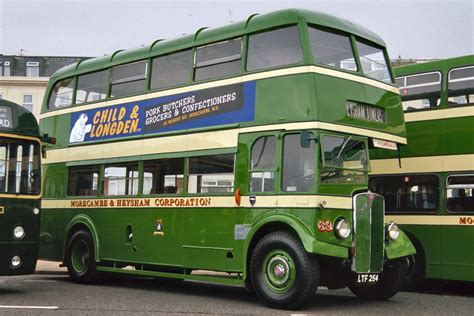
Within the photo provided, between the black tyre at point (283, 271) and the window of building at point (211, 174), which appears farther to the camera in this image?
the window of building at point (211, 174)

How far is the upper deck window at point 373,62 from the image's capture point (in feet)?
37.9

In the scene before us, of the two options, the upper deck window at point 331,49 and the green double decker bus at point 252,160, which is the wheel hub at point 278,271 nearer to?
the green double decker bus at point 252,160

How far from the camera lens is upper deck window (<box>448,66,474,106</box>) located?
42.9 feet

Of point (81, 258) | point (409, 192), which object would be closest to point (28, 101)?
point (81, 258)

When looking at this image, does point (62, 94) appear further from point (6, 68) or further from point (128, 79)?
point (6, 68)

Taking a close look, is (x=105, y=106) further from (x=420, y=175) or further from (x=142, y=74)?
(x=420, y=175)

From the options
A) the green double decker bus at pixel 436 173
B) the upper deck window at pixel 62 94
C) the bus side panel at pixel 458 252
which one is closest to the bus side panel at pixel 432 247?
the green double decker bus at pixel 436 173

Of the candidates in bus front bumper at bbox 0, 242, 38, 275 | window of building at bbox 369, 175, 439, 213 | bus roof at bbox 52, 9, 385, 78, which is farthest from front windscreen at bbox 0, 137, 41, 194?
window of building at bbox 369, 175, 439, 213

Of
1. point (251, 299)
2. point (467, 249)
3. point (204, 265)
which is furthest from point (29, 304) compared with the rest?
point (467, 249)

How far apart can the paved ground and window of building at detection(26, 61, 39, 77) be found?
131 feet

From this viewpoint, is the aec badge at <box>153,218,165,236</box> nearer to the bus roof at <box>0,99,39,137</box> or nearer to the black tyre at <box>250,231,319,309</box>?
the black tyre at <box>250,231,319,309</box>

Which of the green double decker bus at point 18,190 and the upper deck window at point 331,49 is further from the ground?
the upper deck window at point 331,49

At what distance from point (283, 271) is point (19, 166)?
5.04m

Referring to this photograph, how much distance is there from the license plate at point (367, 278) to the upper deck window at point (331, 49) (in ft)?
10.8
